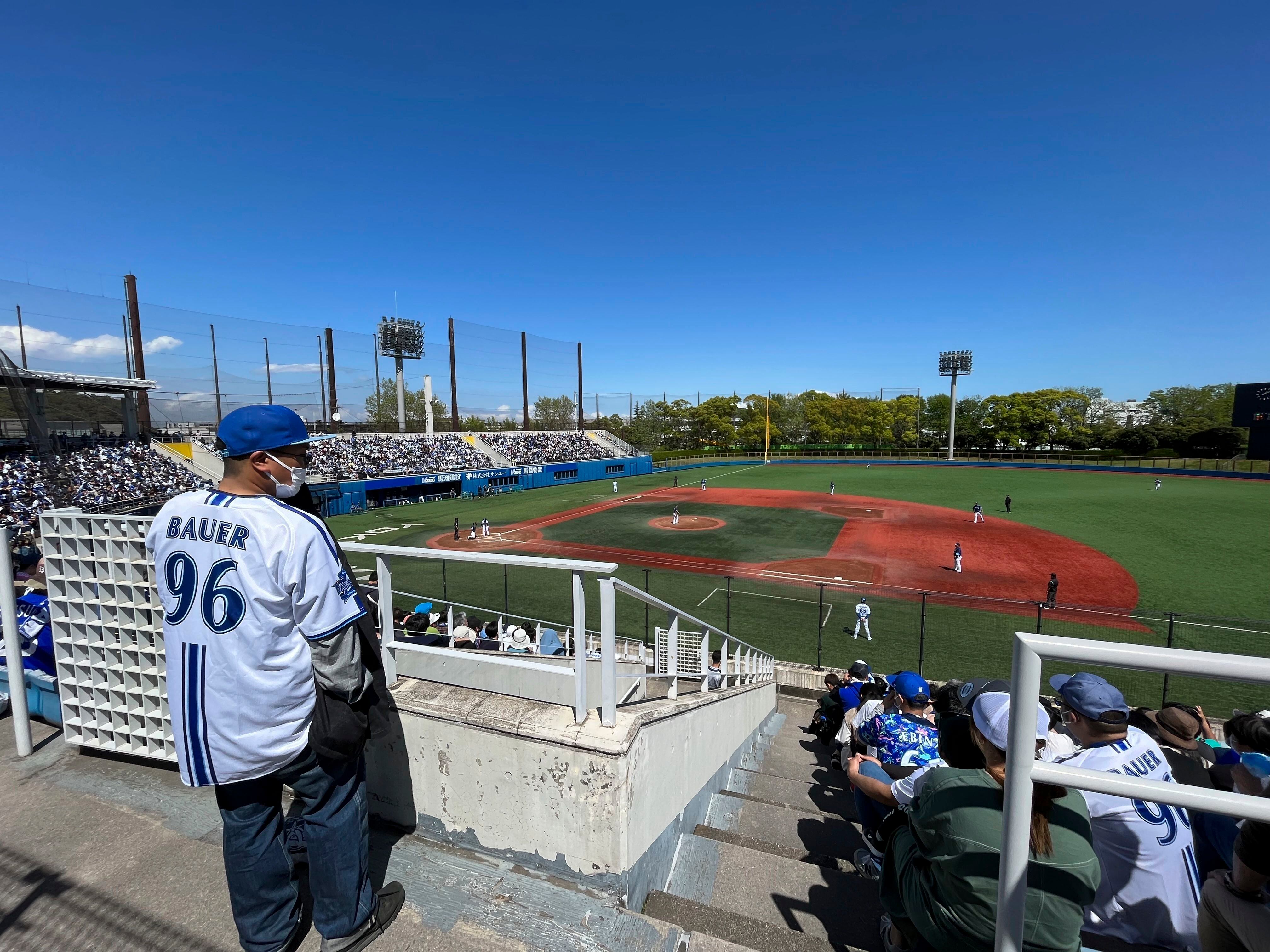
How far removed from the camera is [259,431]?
2.25 metres

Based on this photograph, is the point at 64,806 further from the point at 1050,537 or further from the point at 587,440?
the point at 587,440

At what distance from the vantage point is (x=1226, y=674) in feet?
3.43

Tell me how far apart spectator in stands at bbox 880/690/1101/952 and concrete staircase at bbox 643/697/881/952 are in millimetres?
616

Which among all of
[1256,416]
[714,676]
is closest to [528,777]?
[714,676]

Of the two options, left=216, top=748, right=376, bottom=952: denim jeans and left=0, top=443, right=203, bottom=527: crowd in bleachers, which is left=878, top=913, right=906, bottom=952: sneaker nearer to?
left=216, top=748, right=376, bottom=952: denim jeans

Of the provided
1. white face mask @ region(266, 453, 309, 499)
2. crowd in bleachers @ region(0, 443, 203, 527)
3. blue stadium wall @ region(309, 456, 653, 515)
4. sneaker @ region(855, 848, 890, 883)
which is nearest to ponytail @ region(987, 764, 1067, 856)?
sneaker @ region(855, 848, 890, 883)

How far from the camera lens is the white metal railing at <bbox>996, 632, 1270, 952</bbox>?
107cm

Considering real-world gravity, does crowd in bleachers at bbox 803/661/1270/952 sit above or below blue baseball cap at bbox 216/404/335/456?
below

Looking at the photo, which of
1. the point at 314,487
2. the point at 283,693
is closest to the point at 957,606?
the point at 283,693

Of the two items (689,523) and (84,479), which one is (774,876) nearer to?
(689,523)

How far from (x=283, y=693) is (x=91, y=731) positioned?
9.86ft

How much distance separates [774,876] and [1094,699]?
214 cm

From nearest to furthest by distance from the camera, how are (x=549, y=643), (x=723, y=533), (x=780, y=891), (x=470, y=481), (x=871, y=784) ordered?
(x=871, y=784) < (x=780, y=891) < (x=549, y=643) < (x=723, y=533) < (x=470, y=481)

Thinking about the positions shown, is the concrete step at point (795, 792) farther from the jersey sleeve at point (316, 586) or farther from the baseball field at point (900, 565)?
the jersey sleeve at point (316, 586)
